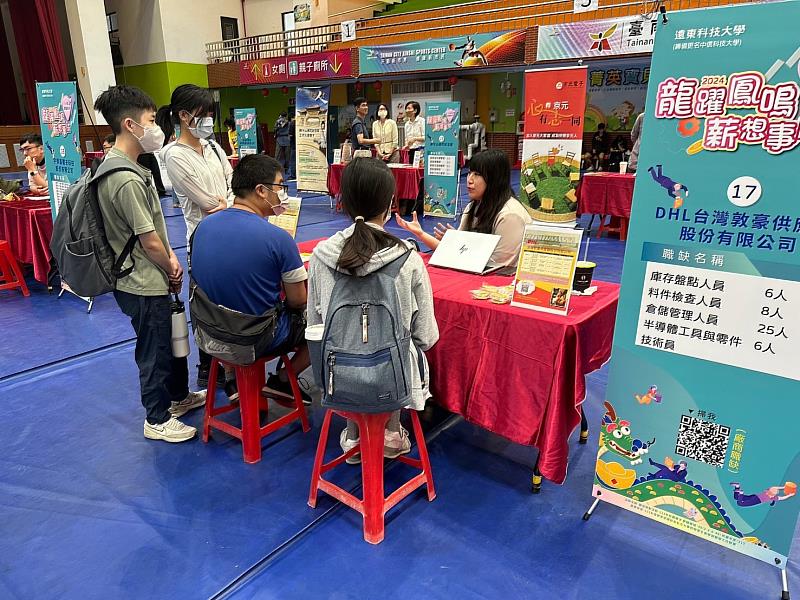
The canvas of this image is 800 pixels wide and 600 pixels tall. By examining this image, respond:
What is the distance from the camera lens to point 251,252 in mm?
1939

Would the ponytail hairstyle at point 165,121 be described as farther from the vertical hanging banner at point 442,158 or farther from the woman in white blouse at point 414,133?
the woman in white blouse at point 414,133

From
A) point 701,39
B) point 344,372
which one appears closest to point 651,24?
point 701,39

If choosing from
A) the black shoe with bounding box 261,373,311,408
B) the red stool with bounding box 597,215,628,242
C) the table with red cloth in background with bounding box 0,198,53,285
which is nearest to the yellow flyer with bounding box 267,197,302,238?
the black shoe with bounding box 261,373,311,408

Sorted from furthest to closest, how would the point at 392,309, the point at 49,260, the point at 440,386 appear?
the point at 49,260 → the point at 440,386 → the point at 392,309

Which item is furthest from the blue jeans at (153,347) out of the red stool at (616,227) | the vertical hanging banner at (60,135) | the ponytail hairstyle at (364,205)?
the red stool at (616,227)

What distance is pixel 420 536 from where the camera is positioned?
5.97 ft

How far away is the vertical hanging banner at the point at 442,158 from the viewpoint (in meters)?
6.84

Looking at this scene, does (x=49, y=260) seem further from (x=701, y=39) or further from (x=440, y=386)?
(x=701, y=39)

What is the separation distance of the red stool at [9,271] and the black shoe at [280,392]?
300 cm

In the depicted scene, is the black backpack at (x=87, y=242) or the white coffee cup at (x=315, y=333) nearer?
the white coffee cup at (x=315, y=333)

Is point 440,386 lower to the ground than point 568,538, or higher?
higher

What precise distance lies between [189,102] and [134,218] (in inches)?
26.0

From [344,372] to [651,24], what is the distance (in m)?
8.74

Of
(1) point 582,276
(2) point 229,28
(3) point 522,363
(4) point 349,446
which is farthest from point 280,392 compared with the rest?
(2) point 229,28
